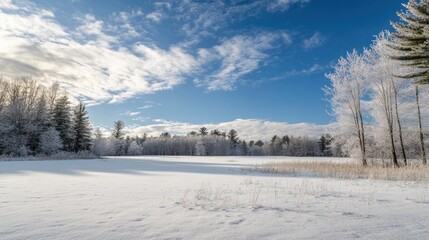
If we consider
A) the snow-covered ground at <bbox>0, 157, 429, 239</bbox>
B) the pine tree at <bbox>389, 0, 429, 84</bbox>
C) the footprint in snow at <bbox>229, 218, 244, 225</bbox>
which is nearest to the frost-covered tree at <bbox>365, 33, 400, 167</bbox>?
the pine tree at <bbox>389, 0, 429, 84</bbox>

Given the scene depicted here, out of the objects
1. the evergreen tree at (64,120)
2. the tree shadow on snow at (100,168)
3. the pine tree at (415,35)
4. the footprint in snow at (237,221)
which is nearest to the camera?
the footprint in snow at (237,221)

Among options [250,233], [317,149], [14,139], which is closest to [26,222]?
[250,233]

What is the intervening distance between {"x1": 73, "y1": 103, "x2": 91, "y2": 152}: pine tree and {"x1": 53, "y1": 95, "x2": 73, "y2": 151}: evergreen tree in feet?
5.83

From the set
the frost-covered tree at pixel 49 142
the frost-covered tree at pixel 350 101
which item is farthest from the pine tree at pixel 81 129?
the frost-covered tree at pixel 350 101

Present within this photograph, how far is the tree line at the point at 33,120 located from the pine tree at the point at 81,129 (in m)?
0.20

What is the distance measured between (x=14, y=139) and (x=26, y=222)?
134ft

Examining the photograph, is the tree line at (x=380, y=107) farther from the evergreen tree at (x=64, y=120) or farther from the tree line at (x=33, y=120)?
the evergreen tree at (x=64, y=120)

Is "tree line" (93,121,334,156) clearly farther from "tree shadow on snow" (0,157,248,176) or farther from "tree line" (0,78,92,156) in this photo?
"tree shadow on snow" (0,157,248,176)

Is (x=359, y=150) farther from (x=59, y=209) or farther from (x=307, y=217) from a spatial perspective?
(x=59, y=209)

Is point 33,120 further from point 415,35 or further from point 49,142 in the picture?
point 415,35

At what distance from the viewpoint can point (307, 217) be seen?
480cm

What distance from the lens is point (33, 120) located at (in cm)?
4097

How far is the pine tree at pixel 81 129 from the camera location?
50844 mm

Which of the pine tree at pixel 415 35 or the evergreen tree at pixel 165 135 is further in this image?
the evergreen tree at pixel 165 135
